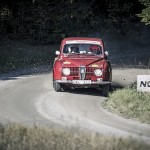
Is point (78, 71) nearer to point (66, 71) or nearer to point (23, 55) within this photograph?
point (66, 71)

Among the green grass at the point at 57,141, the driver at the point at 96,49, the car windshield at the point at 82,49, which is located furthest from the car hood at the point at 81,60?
the green grass at the point at 57,141

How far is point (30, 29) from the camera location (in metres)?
34.9

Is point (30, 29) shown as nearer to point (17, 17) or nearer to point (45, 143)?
point (17, 17)

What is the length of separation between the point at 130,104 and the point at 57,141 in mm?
5294

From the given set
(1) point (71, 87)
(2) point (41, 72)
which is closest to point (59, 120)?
(1) point (71, 87)

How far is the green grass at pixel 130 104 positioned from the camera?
14.2 m

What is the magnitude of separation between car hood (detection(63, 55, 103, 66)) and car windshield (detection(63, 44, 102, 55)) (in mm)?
588

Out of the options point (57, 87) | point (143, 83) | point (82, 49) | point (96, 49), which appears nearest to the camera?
point (143, 83)

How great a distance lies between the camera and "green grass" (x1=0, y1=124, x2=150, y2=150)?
31.6 ft

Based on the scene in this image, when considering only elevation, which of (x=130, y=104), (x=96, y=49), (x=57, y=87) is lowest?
(x=57, y=87)

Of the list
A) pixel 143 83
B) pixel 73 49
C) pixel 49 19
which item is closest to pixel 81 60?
pixel 73 49

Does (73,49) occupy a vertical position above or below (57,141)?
above

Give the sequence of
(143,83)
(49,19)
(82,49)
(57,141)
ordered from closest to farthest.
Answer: (57,141), (143,83), (82,49), (49,19)

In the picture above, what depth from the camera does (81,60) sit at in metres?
17.9
